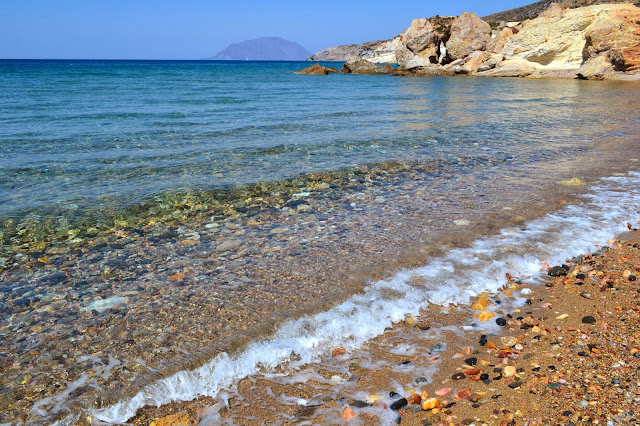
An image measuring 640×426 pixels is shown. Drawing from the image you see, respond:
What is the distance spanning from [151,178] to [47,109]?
36.8 ft

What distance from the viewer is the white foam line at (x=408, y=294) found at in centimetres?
309

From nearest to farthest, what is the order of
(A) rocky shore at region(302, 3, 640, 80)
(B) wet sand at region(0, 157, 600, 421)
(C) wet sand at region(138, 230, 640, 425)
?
1. (C) wet sand at region(138, 230, 640, 425)
2. (B) wet sand at region(0, 157, 600, 421)
3. (A) rocky shore at region(302, 3, 640, 80)

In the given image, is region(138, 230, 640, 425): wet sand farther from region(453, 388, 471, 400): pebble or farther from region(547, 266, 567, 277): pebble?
region(547, 266, 567, 277): pebble

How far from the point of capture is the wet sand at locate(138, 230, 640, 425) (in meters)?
2.74

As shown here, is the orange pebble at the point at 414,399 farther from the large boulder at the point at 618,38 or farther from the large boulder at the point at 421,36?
the large boulder at the point at 421,36

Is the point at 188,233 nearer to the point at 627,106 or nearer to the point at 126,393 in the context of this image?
the point at 126,393

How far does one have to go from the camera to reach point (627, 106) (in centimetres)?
1920

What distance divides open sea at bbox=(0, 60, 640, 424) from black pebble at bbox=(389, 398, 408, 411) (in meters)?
0.67

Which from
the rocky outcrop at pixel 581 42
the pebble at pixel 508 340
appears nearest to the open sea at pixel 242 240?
the pebble at pixel 508 340

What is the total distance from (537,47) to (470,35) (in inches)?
337

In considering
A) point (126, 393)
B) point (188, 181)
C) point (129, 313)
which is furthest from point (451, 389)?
point (188, 181)

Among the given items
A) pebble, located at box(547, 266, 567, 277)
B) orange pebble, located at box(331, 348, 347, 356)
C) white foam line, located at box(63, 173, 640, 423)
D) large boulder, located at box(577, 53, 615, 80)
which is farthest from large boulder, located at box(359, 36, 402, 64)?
orange pebble, located at box(331, 348, 347, 356)

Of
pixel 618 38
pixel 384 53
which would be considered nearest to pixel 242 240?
pixel 618 38

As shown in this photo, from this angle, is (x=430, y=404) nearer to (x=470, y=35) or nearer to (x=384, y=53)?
(x=470, y=35)
